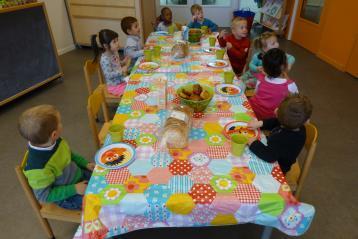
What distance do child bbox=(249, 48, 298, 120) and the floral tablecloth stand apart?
0.74m

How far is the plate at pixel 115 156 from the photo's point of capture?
1.07 m

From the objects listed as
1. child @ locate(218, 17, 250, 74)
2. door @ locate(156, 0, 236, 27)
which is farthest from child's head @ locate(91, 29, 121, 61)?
door @ locate(156, 0, 236, 27)

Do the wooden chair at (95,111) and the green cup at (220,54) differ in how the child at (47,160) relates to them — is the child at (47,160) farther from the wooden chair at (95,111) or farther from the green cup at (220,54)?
the green cup at (220,54)

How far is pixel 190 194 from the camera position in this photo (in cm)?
96

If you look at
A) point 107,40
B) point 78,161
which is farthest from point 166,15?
point 78,161

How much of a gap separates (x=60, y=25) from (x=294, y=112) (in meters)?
4.46

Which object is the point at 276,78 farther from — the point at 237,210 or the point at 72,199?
the point at 72,199

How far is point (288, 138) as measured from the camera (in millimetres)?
1239

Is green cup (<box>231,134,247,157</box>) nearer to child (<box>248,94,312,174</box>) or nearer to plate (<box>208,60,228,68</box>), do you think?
child (<box>248,94,312,174</box>)

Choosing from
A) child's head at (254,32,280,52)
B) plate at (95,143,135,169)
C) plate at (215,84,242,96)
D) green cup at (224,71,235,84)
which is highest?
child's head at (254,32,280,52)

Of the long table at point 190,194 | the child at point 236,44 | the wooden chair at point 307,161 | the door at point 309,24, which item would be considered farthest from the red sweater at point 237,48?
the door at point 309,24

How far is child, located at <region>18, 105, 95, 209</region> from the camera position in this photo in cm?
112

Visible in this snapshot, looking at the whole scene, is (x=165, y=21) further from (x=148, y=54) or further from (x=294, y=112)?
(x=294, y=112)

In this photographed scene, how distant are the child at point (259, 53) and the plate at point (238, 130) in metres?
1.05
